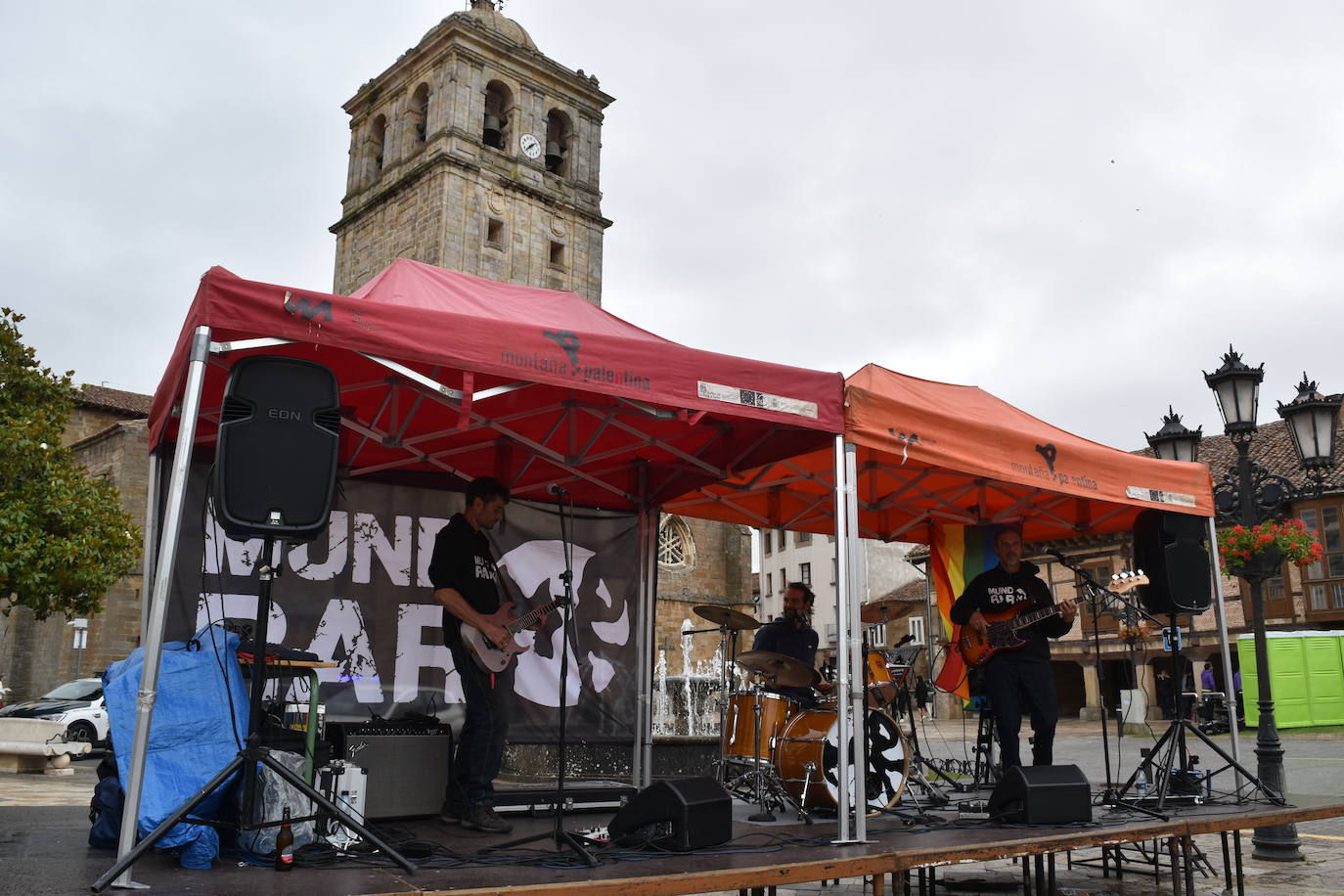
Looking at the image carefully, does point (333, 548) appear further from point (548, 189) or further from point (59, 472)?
point (548, 189)

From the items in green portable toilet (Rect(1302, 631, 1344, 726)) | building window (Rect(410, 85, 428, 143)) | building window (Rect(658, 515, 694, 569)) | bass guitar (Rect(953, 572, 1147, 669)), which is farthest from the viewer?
building window (Rect(410, 85, 428, 143))

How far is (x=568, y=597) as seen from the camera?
16.0 feet

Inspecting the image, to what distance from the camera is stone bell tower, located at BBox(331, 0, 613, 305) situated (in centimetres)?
3706

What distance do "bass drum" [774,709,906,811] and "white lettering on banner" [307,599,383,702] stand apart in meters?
3.00

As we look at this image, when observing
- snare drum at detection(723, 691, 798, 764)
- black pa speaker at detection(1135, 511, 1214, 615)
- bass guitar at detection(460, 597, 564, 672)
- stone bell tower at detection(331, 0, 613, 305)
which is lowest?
snare drum at detection(723, 691, 798, 764)

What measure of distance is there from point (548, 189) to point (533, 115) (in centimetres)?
326

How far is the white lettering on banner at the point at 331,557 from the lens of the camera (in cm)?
727

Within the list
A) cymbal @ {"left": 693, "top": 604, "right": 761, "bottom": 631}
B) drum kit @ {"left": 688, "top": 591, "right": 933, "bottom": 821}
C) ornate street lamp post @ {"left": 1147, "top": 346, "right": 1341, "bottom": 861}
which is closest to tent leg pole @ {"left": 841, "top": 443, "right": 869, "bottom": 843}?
drum kit @ {"left": 688, "top": 591, "right": 933, "bottom": 821}

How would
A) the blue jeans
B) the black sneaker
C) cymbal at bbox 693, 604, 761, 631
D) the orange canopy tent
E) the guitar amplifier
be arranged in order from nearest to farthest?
the black sneaker → the blue jeans → the guitar amplifier → the orange canopy tent → cymbal at bbox 693, 604, 761, 631

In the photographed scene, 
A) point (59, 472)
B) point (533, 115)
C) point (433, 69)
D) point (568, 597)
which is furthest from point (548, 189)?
point (568, 597)

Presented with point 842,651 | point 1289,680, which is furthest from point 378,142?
point 842,651

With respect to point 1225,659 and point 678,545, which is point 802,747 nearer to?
point 1225,659

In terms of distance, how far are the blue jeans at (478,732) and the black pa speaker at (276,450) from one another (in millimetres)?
1586

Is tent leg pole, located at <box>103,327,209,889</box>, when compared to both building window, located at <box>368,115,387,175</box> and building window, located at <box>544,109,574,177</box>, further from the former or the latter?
building window, located at <box>368,115,387,175</box>
